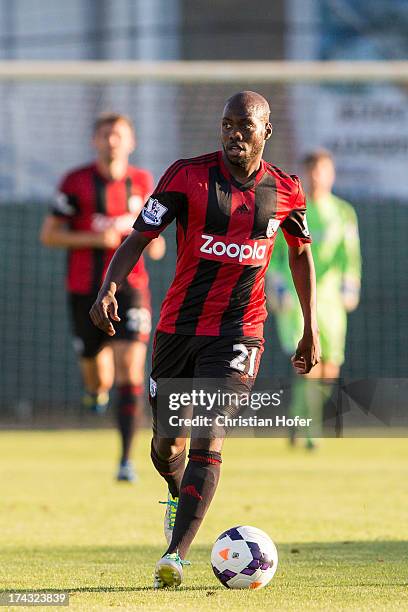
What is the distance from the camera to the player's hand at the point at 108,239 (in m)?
9.29

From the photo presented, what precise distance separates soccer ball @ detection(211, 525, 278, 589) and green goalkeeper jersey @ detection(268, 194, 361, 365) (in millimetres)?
6337

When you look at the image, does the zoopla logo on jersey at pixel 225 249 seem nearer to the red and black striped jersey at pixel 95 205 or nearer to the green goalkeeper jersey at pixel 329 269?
the red and black striped jersey at pixel 95 205

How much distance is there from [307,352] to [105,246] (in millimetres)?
4290

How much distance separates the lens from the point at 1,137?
15180 millimetres

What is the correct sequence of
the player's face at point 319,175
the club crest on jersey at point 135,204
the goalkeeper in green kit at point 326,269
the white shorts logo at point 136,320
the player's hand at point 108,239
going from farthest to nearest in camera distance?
1. the goalkeeper in green kit at point 326,269
2. the player's face at point 319,175
3. the club crest on jersey at point 135,204
4. the player's hand at point 108,239
5. the white shorts logo at point 136,320

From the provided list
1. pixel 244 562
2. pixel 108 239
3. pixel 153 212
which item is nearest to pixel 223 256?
pixel 153 212

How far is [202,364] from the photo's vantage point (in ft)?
16.7

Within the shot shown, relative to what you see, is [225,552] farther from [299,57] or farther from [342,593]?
[299,57]

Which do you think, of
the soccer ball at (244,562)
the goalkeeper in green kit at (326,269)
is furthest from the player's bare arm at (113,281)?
the goalkeeper in green kit at (326,269)

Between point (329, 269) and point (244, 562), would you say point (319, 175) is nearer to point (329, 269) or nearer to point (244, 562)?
point (329, 269)

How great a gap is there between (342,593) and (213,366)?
1033 mm

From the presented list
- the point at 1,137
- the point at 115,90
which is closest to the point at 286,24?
the point at 115,90

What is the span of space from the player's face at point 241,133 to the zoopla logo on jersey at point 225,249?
34cm

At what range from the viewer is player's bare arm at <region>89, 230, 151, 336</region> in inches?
189
